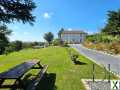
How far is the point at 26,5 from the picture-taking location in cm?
1017

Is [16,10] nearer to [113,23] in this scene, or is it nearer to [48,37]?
[113,23]

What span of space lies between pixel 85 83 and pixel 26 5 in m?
4.28

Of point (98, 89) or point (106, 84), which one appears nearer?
point (98, 89)

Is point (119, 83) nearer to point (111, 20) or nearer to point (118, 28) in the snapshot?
point (118, 28)

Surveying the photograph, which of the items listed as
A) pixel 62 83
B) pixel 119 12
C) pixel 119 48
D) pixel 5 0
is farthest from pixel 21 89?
pixel 119 12

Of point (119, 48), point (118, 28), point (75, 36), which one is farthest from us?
point (75, 36)

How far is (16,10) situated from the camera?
31.9ft

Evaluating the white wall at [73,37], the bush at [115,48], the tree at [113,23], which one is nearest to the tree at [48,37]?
the white wall at [73,37]

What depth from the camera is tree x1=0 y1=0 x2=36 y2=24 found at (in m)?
9.43

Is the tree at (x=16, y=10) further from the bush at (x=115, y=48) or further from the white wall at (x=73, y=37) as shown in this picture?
the white wall at (x=73, y=37)

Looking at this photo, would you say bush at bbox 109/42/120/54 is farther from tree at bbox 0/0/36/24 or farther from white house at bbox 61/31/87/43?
white house at bbox 61/31/87/43

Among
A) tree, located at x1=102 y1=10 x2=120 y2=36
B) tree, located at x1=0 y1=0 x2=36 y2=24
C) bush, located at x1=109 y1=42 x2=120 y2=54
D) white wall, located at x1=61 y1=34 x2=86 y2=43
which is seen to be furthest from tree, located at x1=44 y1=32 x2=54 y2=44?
tree, located at x1=0 y1=0 x2=36 y2=24

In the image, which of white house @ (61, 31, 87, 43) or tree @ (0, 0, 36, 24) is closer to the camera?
tree @ (0, 0, 36, 24)

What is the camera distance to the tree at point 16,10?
9430 millimetres
